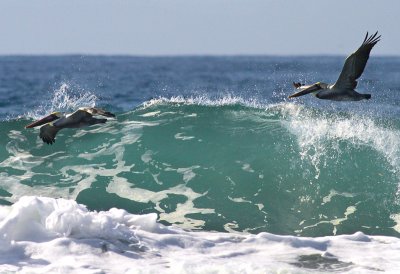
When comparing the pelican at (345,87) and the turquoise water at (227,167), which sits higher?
the pelican at (345,87)

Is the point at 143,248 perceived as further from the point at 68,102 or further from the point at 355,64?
the point at 68,102

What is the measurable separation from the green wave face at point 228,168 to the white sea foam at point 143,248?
57.1 inches

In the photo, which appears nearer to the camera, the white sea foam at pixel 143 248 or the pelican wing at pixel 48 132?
the white sea foam at pixel 143 248

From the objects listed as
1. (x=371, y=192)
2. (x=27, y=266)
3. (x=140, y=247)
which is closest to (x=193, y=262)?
(x=140, y=247)

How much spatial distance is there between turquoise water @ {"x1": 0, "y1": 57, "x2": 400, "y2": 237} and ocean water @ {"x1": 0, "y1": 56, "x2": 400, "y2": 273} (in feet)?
0.10

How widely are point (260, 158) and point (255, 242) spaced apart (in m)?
4.59

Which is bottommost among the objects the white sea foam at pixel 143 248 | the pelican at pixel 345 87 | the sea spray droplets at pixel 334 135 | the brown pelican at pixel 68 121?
the white sea foam at pixel 143 248

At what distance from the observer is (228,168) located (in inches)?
588

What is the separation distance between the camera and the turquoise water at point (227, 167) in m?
13.1

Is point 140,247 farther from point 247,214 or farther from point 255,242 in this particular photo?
point 247,214

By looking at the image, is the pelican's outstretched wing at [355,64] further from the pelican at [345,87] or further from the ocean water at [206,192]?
the ocean water at [206,192]

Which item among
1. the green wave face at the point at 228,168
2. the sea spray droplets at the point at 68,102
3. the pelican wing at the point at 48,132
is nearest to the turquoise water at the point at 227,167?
the green wave face at the point at 228,168

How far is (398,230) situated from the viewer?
12469 millimetres

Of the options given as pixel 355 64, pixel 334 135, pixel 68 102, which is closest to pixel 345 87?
pixel 355 64
